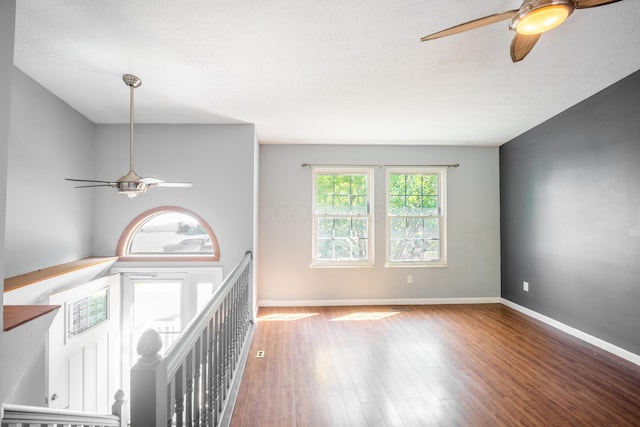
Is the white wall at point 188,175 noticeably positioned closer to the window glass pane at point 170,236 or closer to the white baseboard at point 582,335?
the window glass pane at point 170,236

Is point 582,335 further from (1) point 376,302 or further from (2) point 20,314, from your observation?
(2) point 20,314

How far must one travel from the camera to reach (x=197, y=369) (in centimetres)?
154

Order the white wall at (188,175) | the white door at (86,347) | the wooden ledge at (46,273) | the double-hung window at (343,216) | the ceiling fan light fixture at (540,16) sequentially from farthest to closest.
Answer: the double-hung window at (343,216)
the white wall at (188,175)
the white door at (86,347)
the wooden ledge at (46,273)
the ceiling fan light fixture at (540,16)

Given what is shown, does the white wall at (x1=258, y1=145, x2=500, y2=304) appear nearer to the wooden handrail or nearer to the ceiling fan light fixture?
the wooden handrail

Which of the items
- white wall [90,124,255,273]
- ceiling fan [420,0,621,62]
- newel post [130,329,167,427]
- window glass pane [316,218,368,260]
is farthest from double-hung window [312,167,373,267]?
newel post [130,329,167,427]

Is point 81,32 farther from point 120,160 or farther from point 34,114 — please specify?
point 120,160

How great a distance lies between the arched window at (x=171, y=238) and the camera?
3986 millimetres

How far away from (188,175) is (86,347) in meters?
2.19

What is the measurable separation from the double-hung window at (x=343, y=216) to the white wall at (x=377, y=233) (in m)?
0.13

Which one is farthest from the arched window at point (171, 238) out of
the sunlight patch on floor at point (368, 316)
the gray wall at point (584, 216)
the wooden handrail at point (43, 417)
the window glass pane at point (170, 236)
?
the gray wall at point (584, 216)

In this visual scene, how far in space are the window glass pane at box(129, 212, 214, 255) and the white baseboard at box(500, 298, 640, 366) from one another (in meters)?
4.52

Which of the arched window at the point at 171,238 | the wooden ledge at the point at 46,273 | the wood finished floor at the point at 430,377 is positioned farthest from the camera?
the arched window at the point at 171,238

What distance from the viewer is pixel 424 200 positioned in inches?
198

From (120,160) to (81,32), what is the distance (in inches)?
83.0
